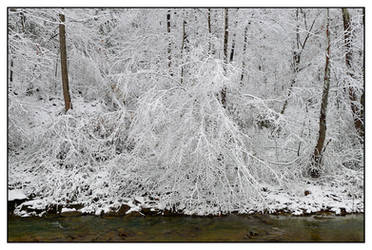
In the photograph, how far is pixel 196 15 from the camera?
9.44 m

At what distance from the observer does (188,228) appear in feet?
20.0

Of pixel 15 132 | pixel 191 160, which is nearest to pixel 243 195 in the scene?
pixel 191 160

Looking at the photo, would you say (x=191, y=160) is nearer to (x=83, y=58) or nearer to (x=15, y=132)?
(x=15, y=132)

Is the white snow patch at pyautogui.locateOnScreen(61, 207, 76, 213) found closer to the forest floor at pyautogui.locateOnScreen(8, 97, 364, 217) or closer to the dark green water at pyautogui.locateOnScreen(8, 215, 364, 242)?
the forest floor at pyautogui.locateOnScreen(8, 97, 364, 217)

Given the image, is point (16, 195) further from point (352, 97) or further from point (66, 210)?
point (352, 97)

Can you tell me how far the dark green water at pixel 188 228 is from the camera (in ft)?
18.8

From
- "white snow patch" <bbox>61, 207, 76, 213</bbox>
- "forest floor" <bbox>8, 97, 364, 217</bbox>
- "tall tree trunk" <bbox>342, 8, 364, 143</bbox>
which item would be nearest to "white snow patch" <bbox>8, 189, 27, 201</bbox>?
"forest floor" <bbox>8, 97, 364, 217</bbox>

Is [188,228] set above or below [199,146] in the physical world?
below

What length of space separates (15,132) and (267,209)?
24.9 feet

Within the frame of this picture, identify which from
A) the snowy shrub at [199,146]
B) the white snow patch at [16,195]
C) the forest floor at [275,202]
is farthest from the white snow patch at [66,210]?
the snowy shrub at [199,146]

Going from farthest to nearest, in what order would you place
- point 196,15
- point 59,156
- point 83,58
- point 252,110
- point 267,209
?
point 83,58
point 196,15
point 59,156
point 252,110
point 267,209

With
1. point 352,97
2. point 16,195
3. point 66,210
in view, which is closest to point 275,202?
point 352,97

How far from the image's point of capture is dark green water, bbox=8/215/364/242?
18.8ft

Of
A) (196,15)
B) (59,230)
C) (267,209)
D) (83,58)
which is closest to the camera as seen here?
(59,230)
